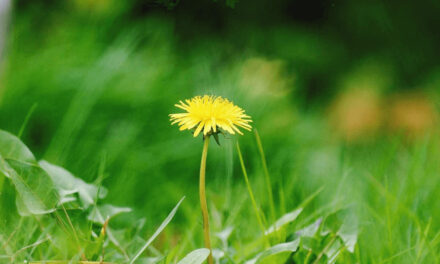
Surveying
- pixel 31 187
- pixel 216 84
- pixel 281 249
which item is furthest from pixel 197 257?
pixel 216 84

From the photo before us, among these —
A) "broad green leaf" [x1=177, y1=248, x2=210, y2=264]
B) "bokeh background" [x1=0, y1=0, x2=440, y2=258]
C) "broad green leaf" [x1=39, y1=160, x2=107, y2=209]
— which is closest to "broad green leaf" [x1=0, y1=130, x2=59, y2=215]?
"broad green leaf" [x1=39, y1=160, x2=107, y2=209]

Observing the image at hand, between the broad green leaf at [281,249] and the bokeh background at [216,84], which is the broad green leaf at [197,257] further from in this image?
the bokeh background at [216,84]

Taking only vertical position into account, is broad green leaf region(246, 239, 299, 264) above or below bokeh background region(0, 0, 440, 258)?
below

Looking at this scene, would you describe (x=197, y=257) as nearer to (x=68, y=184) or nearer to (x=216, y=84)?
(x=68, y=184)

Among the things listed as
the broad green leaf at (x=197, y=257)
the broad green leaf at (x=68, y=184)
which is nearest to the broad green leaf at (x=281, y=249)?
the broad green leaf at (x=197, y=257)

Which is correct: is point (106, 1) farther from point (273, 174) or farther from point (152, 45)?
point (273, 174)

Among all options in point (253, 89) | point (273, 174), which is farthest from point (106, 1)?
point (273, 174)

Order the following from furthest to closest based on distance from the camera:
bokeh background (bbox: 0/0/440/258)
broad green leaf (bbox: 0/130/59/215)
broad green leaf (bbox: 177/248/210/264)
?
bokeh background (bbox: 0/0/440/258), broad green leaf (bbox: 0/130/59/215), broad green leaf (bbox: 177/248/210/264)

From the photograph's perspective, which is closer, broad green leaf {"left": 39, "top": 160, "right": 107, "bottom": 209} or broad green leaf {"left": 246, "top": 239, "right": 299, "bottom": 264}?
broad green leaf {"left": 246, "top": 239, "right": 299, "bottom": 264}

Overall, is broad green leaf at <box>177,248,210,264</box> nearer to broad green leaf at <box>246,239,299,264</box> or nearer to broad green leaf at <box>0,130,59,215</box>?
broad green leaf at <box>246,239,299,264</box>
